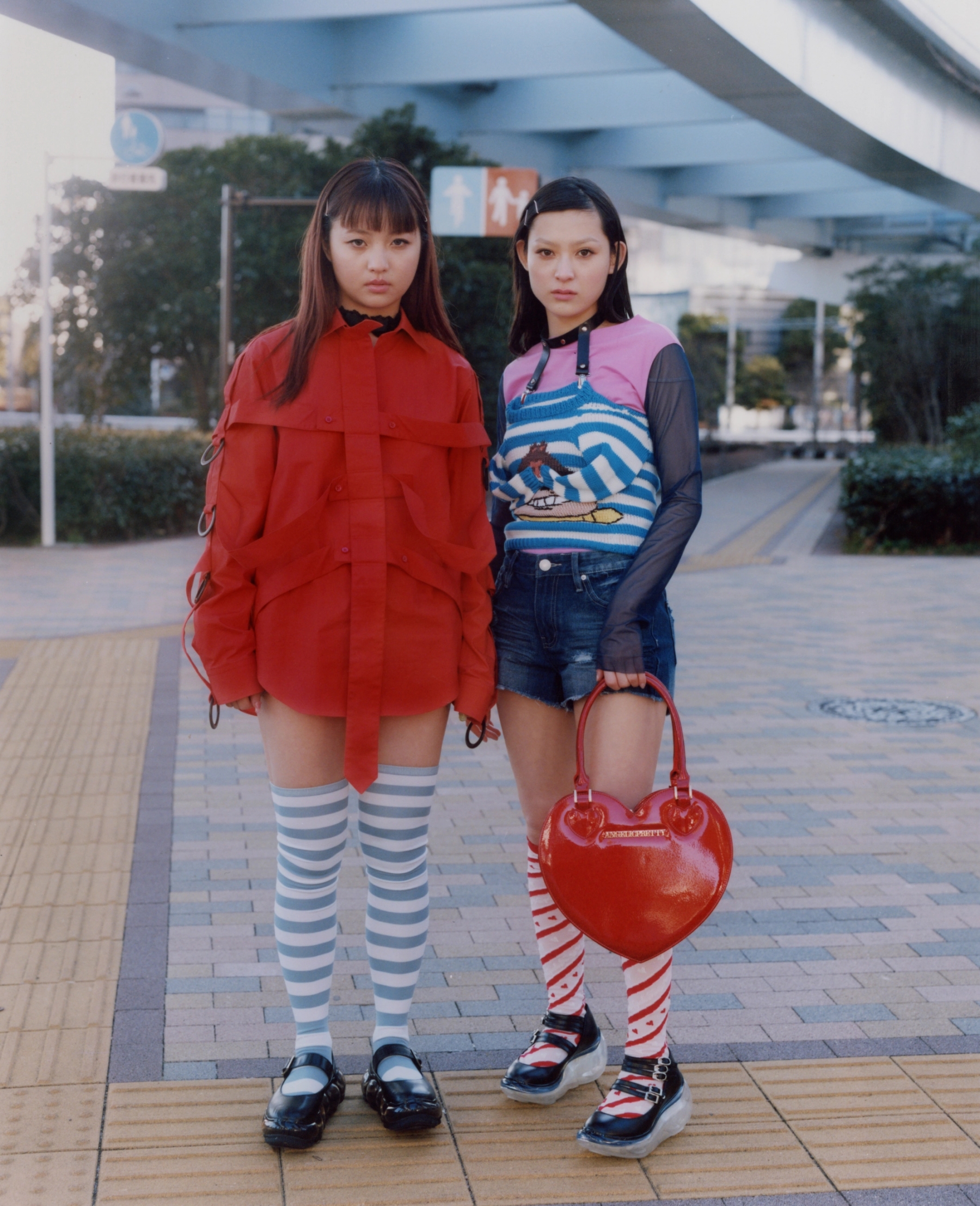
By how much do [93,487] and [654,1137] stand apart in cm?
1250

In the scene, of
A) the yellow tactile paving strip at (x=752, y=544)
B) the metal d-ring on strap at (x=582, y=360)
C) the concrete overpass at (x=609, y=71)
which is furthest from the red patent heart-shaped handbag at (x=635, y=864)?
the yellow tactile paving strip at (x=752, y=544)

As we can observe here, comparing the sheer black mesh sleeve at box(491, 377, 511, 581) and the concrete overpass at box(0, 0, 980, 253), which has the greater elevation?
the concrete overpass at box(0, 0, 980, 253)

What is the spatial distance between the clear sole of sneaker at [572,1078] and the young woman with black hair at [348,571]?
210 mm

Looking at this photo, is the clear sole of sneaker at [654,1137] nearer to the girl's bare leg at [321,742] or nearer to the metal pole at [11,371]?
the girl's bare leg at [321,742]

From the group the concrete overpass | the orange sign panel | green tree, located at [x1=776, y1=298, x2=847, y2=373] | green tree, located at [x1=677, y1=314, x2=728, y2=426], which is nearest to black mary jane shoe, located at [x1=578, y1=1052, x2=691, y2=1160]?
the concrete overpass

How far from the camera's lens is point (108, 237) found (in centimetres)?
2564

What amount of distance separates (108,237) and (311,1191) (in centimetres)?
2541

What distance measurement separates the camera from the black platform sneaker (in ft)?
9.12

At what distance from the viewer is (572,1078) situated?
2826 millimetres

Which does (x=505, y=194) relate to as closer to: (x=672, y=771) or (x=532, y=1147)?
(x=672, y=771)

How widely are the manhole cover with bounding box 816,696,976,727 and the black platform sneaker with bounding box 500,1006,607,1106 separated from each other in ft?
12.8

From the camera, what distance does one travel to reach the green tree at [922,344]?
2867 cm

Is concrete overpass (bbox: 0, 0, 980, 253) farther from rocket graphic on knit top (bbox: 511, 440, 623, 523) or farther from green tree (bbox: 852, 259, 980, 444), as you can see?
green tree (bbox: 852, 259, 980, 444)

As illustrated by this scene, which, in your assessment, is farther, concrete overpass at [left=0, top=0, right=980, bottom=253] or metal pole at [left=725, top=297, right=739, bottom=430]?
metal pole at [left=725, top=297, right=739, bottom=430]
